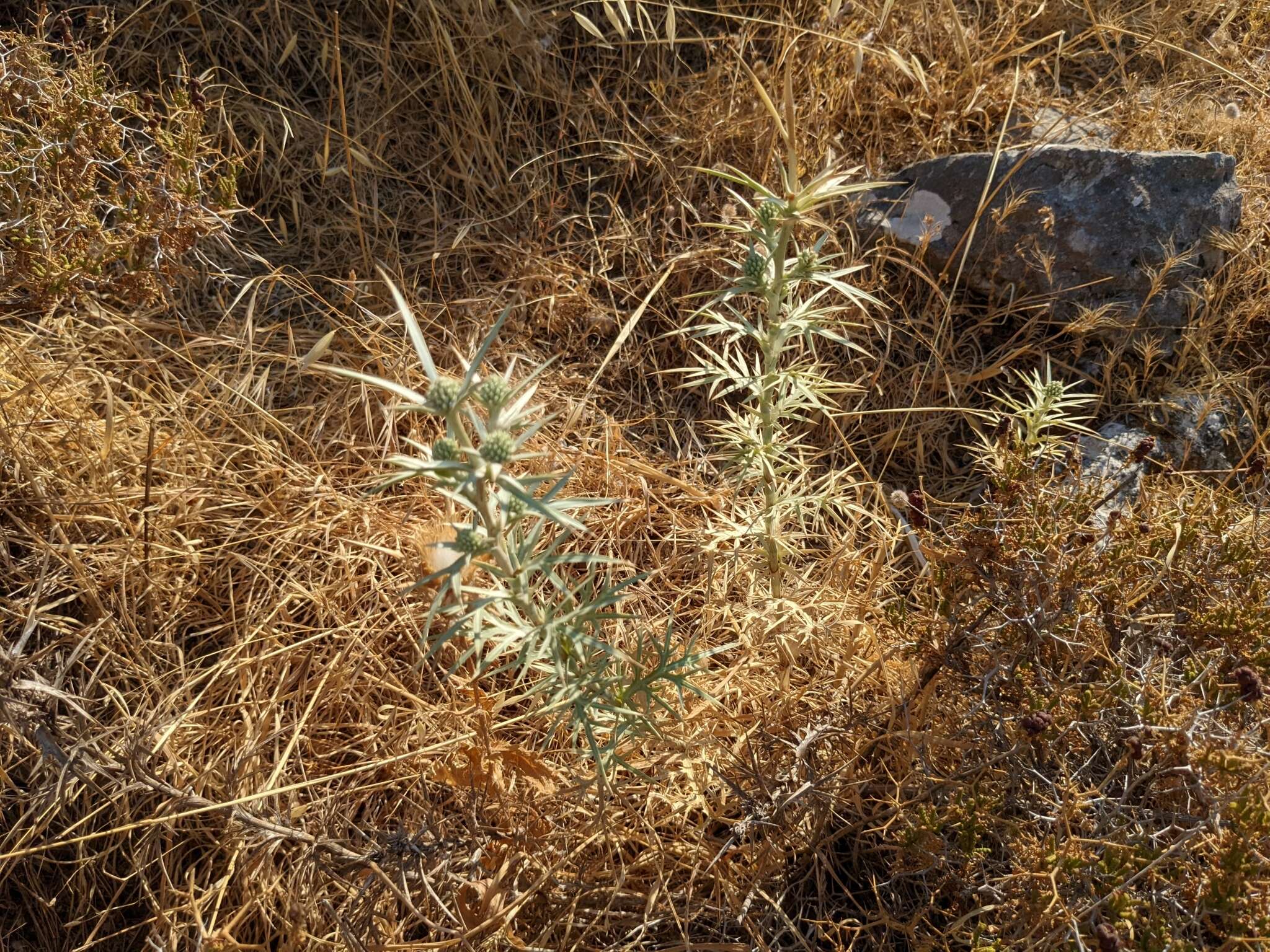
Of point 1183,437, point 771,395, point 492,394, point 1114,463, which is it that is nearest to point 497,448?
point 492,394

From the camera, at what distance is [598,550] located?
231cm

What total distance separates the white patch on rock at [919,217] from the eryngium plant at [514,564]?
1.42 m

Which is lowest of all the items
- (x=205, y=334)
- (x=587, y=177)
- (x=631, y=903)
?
(x=631, y=903)

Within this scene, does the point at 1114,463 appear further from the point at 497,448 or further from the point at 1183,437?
the point at 497,448

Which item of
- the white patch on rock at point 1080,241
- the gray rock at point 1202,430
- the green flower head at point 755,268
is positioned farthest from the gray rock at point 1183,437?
the green flower head at point 755,268

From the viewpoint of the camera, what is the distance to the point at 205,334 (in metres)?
2.51

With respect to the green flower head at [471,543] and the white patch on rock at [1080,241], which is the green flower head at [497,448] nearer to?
the green flower head at [471,543]

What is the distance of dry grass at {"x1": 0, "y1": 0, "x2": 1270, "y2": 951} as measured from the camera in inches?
69.3

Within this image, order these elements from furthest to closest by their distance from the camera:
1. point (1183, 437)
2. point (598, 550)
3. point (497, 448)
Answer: point (1183, 437)
point (598, 550)
point (497, 448)

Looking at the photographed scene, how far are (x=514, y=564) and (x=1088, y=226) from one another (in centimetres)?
196

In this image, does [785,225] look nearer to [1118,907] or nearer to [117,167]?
[1118,907]

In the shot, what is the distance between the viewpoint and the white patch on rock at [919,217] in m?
2.65

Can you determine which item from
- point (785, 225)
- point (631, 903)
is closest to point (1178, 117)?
point (785, 225)

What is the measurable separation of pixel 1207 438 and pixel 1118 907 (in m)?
1.40
